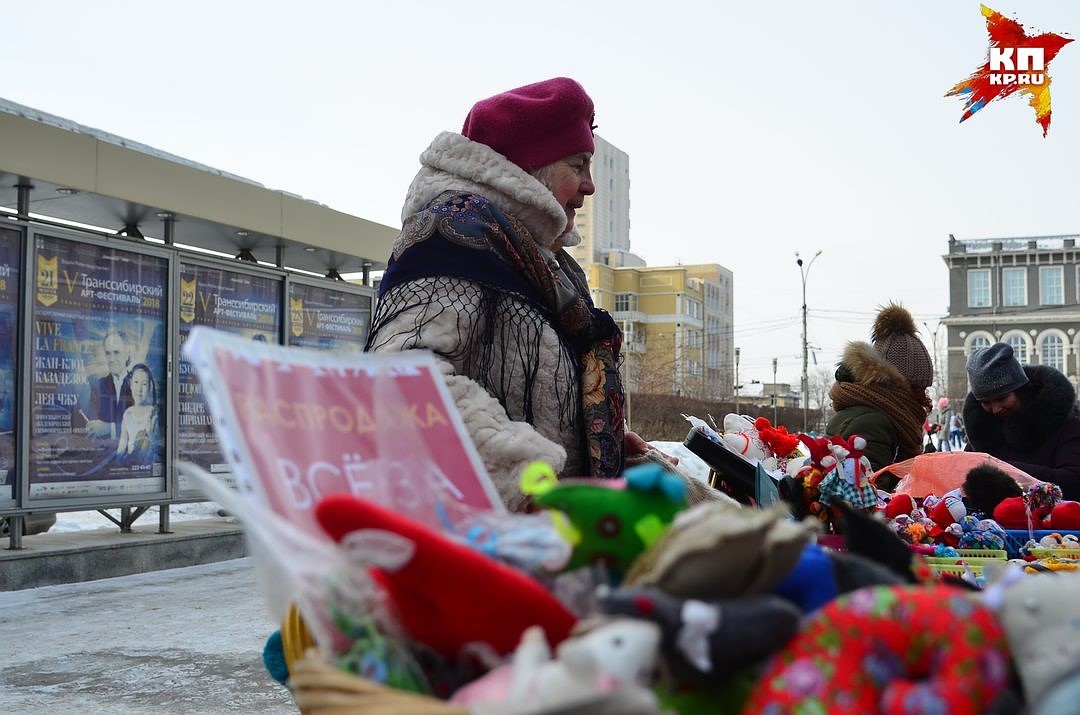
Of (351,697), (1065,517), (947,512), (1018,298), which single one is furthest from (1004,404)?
(1018,298)

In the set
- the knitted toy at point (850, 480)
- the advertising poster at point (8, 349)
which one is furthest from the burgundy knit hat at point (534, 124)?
the advertising poster at point (8, 349)

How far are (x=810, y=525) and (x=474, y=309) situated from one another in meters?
1.15

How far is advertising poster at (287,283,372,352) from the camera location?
995 cm

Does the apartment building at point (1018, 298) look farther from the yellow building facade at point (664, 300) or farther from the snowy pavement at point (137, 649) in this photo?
the snowy pavement at point (137, 649)

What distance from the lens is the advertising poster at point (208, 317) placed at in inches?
343

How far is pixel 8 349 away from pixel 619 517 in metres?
7.10

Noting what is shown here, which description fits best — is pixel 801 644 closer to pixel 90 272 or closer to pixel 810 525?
pixel 810 525

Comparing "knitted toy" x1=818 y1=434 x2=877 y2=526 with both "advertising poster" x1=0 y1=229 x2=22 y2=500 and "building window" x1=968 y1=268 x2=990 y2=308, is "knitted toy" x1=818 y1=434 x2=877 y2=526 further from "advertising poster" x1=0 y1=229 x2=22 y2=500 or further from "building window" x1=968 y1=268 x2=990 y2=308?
"building window" x1=968 y1=268 x2=990 y2=308

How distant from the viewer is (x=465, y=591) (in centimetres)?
86

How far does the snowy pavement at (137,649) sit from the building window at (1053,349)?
66458 mm

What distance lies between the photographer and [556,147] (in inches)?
89.0

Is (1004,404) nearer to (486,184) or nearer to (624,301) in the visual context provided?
(486,184)

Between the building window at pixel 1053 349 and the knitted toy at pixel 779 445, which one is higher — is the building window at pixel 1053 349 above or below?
above

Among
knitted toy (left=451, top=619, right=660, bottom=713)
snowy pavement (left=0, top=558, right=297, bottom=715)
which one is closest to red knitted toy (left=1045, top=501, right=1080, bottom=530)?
knitted toy (left=451, top=619, right=660, bottom=713)
